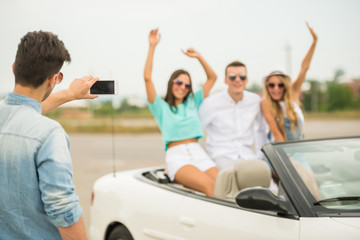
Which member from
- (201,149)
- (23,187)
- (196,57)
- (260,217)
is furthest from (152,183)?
(23,187)

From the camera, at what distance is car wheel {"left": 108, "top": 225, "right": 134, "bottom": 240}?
347 cm

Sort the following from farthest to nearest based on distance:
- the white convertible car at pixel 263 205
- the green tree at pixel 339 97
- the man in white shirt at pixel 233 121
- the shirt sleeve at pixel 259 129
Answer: the green tree at pixel 339 97, the shirt sleeve at pixel 259 129, the man in white shirt at pixel 233 121, the white convertible car at pixel 263 205

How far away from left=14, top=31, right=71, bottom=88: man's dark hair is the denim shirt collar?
0.16ft

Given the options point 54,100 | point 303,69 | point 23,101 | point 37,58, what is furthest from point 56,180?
point 303,69

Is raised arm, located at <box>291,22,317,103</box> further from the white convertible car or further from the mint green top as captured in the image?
the white convertible car

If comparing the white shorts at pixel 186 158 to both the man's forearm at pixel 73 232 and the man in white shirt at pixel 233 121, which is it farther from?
the man's forearm at pixel 73 232

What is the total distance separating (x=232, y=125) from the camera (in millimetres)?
4453

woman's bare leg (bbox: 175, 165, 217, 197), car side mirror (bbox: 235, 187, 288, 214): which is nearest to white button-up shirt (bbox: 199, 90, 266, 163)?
woman's bare leg (bbox: 175, 165, 217, 197)

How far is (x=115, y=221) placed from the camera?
3.61 meters

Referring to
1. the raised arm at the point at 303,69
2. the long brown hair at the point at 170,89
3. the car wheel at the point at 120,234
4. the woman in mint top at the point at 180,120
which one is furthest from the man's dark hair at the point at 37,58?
the raised arm at the point at 303,69

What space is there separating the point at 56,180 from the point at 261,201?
1.35 metres

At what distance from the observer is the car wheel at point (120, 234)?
347 cm

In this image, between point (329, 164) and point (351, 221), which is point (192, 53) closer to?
point (329, 164)

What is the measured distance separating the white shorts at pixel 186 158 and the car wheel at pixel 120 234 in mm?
643
